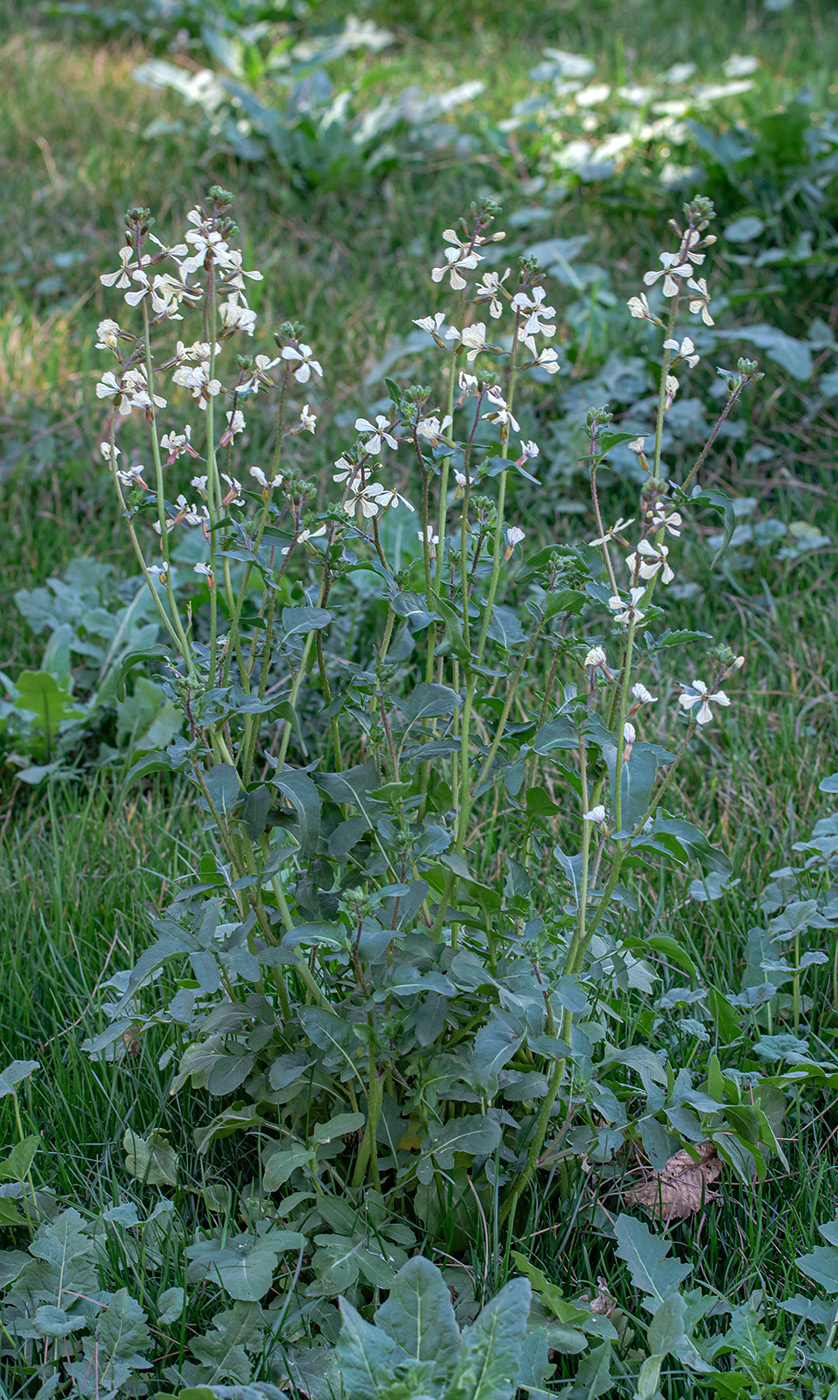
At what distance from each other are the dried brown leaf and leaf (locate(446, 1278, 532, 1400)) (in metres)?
0.46

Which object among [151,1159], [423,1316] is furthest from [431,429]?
[151,1159]

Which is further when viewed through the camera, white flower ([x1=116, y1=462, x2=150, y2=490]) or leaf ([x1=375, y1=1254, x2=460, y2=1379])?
white flower ([x1=116, y1=462, x2=150, y2=490])

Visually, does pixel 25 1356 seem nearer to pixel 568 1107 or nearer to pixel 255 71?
pixel 568 1107

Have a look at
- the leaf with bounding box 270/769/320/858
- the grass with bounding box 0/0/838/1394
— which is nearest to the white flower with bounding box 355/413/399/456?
the leaf with bounding box 270/769/320/858

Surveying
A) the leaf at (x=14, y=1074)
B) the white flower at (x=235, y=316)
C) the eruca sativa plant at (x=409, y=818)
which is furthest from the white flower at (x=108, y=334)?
the leaf at (x=14, y=1074)

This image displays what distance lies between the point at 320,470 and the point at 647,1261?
234cm

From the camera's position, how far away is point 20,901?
2.15 m

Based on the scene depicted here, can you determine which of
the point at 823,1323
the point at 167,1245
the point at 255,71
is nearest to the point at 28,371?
the point at 255,71

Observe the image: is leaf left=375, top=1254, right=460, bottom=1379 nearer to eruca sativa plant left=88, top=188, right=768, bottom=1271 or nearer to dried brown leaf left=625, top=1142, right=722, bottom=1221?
eruca sativa plant left=88, top=188, right=768, bottom=1271

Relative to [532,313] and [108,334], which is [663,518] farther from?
[108,334]

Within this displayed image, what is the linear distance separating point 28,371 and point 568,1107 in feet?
9.86

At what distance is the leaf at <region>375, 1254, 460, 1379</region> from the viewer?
1234 mm

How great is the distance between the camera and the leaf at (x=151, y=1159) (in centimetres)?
164

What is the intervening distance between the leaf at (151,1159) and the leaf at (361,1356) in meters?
0.53
